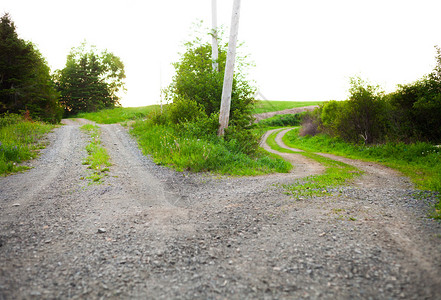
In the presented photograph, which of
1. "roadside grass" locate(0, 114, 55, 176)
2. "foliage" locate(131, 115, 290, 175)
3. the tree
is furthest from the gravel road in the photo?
the tree

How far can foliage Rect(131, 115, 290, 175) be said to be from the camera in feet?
27.7

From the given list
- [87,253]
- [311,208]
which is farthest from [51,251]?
[311,208]

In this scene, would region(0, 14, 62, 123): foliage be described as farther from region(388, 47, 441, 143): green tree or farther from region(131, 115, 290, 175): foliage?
region(388, 47, 441, 143): green tree

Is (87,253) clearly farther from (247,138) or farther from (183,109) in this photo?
(183,109)

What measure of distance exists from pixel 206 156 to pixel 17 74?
2073cm

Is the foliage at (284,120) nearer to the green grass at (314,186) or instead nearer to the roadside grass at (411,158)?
the roadside grass at (411,158)

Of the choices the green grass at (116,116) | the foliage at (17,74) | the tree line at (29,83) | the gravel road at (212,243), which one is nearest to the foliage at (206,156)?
the gravel road at (212,243)

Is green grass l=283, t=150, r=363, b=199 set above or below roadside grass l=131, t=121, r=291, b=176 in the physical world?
below

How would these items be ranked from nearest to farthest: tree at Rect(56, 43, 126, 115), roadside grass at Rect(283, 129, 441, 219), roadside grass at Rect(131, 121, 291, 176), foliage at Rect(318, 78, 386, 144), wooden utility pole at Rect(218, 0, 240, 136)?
1. roadside grass at Rect(283, 129, 441, 219)
2. roadside grass at Rect(131, 121, 291, 176)
3. wooden utility pole at Rect(218, 0, 240, 136)
4. foliage at Rect(318, 78, 386, 144)
5. tree at Rect(56, 43, 126, 115)

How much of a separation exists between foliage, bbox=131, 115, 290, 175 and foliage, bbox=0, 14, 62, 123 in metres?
16.5

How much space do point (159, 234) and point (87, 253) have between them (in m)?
0.98

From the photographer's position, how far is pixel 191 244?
3.44 meters

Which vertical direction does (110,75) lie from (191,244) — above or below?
above

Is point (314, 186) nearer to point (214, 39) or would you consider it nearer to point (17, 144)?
point (214, 39)
